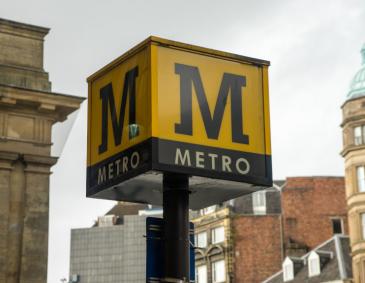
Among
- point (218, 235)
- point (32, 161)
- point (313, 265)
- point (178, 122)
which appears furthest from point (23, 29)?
point (218, 235)

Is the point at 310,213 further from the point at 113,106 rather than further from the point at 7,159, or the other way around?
the point at 113,106

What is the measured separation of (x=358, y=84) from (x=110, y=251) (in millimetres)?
71396

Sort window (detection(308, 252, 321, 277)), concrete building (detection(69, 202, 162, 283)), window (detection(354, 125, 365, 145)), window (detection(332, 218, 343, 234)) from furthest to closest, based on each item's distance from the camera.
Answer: concrete building (detection(69, 202, 162, 283)) < window (detection(332, 218, 343, 234)) < window (detection(308, 252, 321, 277)) < window (detection(354, 125, 365, 145))

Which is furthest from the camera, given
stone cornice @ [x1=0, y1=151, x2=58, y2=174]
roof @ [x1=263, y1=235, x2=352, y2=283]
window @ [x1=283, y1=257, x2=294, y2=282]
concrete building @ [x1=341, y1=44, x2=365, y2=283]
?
window @ [x1=283, y1=257, x2=294, y2=282]

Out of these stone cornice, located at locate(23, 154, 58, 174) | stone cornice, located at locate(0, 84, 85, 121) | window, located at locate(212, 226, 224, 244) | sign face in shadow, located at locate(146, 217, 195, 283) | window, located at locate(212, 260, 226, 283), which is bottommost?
sign face in shadow, located at locate(146, 217, 195, 283)

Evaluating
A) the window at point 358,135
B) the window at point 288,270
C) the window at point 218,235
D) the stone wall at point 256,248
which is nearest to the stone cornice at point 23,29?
the window at point 358,135

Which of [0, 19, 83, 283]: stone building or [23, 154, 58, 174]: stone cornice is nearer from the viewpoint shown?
[0, 19, 83, 283]: stone building

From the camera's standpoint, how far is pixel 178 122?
680 cm

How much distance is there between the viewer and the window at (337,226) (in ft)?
219

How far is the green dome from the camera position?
5741 cm

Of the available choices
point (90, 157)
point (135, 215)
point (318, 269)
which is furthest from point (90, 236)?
point (90, 157)

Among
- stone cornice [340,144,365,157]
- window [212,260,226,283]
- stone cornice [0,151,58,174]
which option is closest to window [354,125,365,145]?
stone cornice [340,144,365,157]

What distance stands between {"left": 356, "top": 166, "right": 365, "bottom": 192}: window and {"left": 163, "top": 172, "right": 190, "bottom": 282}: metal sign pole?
50931 mm

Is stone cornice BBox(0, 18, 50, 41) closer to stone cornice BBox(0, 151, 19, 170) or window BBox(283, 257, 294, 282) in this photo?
stone cornice BBox(0, 151, 19, 170)
